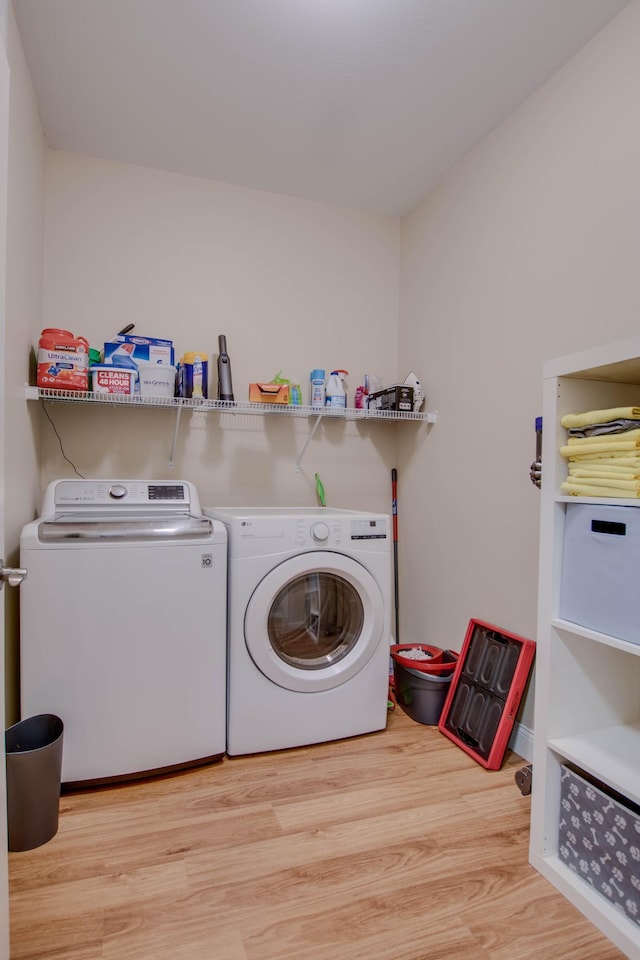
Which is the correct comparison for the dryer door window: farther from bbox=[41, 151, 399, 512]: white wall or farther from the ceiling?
the ceiling

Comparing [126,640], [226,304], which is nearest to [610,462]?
[126,640]

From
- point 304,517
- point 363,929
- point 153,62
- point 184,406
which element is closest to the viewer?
point 363,929

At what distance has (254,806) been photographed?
1646 millimetres

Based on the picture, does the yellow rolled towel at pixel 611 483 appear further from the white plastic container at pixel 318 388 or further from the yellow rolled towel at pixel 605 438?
the white plastic container at pixel 318 388

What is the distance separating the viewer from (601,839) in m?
1.23

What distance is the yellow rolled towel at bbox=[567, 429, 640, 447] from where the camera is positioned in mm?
1198

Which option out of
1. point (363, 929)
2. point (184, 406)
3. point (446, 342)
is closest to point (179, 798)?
point (363, 929)

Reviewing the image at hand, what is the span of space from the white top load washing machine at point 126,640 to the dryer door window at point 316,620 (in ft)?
0.84

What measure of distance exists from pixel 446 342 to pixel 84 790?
232cm

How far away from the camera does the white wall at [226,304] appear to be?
238cm

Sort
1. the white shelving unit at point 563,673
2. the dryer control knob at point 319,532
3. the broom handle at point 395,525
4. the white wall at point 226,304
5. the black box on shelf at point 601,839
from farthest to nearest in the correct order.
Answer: the broom handle at point 395,525, the white wall at point 226,304, the dryer control knob at point 319,532, the white shelving unit at point 563,673, the black box on shelf at point 601,839

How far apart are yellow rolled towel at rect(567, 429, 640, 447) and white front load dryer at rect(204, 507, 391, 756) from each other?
3.00 ft

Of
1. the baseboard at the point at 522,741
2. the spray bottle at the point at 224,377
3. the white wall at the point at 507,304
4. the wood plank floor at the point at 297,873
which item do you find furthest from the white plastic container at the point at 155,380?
the baseboard at the point at 522,741

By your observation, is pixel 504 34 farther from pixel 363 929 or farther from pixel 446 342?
pixel 363 929
